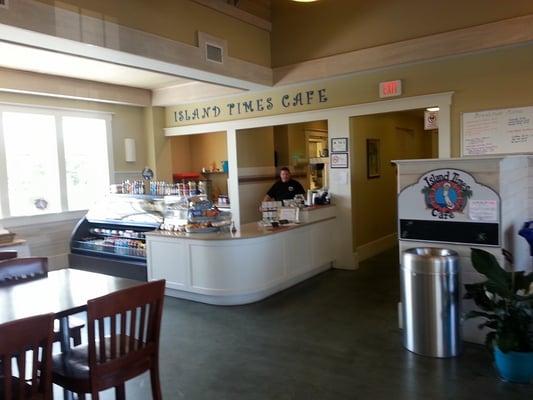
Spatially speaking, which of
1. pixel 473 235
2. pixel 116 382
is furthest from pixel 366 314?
pixel 116 382

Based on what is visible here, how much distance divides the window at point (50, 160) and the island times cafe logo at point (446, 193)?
5.64 metres

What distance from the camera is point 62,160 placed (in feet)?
23.0

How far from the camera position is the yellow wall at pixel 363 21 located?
475 cm

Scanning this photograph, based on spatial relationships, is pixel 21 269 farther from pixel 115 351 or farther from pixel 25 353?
pixel 25 353

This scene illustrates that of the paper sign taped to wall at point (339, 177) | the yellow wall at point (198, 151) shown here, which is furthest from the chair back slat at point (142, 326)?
the yellow wall at point (198, 151)

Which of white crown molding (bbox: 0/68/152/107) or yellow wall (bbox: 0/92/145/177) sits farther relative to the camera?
yellow wall (bbox: 0/92/145/177)

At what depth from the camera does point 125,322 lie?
2.27m

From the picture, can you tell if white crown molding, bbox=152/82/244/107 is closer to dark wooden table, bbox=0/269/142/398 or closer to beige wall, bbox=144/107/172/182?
beige wall, bbox=144/107/172/182

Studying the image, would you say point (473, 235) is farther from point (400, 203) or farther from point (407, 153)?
point (407, 153)

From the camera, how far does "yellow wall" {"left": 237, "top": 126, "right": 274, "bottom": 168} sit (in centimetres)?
759

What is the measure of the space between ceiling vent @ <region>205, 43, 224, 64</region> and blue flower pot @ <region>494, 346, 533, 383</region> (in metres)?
4.08

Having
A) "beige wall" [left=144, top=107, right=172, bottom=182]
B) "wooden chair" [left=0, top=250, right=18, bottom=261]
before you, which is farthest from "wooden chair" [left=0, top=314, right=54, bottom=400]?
"beige wall" [left=144, top=107, right=172, bottom=182]

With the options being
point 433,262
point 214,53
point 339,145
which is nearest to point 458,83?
point 339,145

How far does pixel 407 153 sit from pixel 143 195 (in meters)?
5.45
